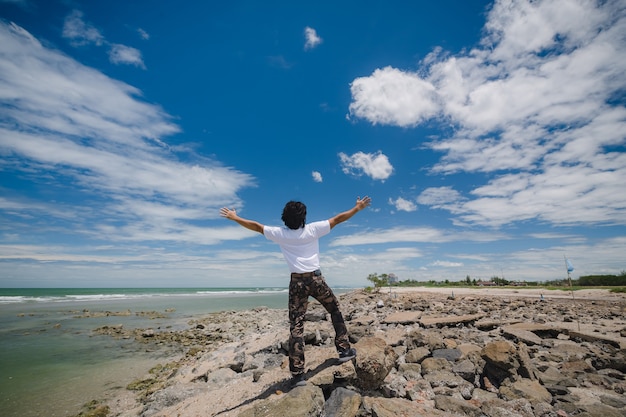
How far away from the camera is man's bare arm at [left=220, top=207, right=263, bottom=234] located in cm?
395

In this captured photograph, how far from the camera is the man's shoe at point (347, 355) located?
399 cm

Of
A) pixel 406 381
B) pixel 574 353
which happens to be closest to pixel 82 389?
pixel 406 381

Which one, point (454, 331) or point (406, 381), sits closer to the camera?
point (406, 381)

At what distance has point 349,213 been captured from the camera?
160 inches

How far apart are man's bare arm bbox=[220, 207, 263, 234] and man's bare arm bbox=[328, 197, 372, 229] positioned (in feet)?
3.37

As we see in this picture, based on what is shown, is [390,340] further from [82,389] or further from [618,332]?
[82,389]

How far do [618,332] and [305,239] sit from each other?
9745mm

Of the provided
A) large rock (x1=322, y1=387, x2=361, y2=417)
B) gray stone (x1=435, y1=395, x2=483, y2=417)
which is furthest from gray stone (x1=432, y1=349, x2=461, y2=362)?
large rock (x1=322, y1=387, x2=361, y2=417)

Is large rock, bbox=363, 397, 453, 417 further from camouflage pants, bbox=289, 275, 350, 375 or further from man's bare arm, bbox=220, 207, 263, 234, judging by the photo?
man's bare arm, bbox=220, 207, 263, 234

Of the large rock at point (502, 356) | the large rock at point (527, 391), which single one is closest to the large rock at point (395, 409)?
the large rock at point (527, 391)

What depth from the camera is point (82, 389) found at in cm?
732

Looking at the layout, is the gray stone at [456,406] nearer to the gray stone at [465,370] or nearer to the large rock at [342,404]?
the gray stone at [465,370]

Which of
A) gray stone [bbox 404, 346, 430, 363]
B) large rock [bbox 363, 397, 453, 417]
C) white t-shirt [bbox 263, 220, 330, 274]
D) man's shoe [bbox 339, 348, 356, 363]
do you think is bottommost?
large rock [bbox 363, 397, 453, 417]

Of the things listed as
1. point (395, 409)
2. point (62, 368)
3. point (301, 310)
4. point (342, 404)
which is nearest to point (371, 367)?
point (395, 409)
